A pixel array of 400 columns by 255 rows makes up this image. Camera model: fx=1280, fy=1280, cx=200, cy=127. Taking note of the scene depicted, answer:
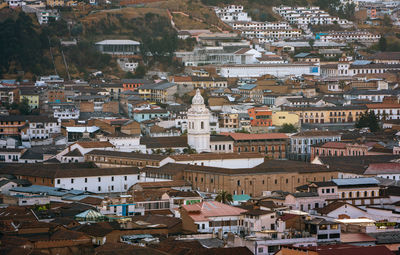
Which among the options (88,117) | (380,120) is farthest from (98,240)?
(380,120)

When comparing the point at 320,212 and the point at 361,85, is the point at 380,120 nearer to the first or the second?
the point at 361,85

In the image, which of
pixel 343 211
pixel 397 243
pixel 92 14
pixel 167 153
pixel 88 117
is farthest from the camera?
pixel 92 14

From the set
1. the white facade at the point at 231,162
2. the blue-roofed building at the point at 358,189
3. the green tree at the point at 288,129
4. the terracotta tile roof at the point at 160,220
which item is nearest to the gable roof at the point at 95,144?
the white facade at the point at 231,162

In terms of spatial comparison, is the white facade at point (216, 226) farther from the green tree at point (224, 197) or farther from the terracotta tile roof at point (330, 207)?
the green tree at point (224, 197)

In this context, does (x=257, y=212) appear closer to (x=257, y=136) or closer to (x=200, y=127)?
(x=200, y=127)

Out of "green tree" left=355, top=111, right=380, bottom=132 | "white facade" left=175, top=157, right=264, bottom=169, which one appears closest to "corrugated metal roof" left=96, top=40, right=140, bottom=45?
"green tree" left=355, top=111, right=380, bottom=132

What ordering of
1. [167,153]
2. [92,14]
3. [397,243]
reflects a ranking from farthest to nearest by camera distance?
[92,14], [167,153], [397,243]

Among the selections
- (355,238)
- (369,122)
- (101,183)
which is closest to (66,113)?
(369,122)

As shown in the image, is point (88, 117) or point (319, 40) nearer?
point (88, 117)

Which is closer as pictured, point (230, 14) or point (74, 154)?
point (74, 154)
